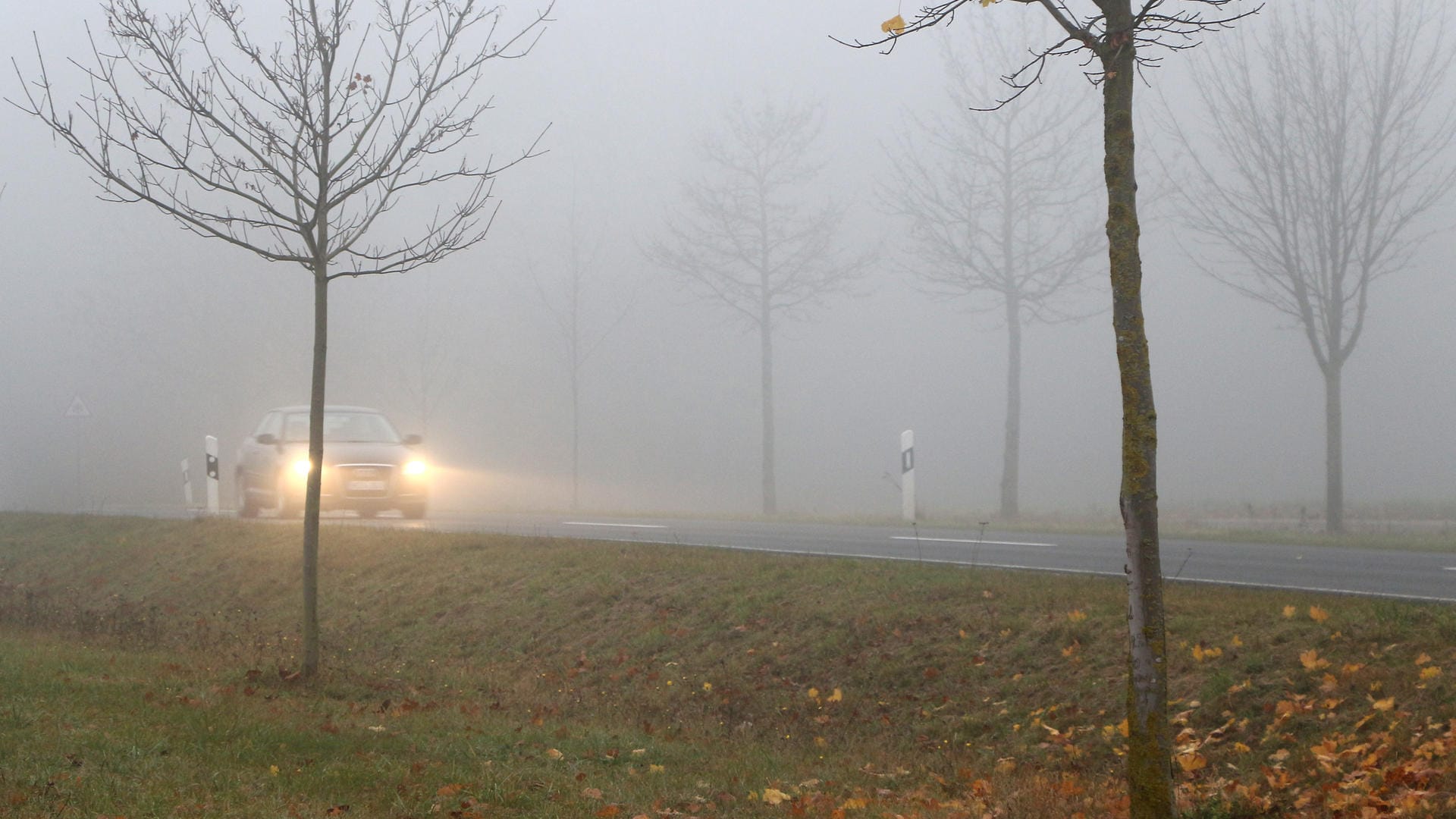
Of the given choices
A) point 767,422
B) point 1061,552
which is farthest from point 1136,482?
point 767,422

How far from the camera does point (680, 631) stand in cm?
1009

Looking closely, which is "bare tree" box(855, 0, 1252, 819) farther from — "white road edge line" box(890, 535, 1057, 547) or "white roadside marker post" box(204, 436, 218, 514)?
"white roadside marker post" box(204, 436, 218, 514)

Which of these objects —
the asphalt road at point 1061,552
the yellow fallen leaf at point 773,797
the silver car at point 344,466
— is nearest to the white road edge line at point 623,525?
the asphalt road at point 1061,552

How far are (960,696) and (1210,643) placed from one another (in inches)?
61.3

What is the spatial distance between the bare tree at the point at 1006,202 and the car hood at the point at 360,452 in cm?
1082

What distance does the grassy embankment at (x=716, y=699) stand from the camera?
18.6ft

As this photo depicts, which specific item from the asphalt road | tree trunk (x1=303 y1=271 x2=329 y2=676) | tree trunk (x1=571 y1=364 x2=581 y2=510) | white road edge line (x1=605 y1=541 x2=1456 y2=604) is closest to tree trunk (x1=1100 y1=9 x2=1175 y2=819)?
white road edge line (x1=605 y1=541 x2=1456 y2=604)

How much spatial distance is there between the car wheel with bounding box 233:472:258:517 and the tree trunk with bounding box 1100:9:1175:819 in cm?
1642

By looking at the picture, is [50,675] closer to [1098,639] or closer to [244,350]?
[1098,639]

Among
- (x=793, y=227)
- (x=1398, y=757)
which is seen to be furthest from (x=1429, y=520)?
(x=1398, y=757)

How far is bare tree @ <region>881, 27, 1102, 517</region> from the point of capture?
2309 centimetres

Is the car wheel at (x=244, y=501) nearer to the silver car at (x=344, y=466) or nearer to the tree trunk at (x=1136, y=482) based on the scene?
the silver car at (x=344, y=466)

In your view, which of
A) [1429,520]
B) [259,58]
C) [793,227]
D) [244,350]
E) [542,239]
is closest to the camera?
[259,58]

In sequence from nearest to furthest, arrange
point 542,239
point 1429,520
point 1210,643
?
point 1210,643, point 1429,520, point 542,239
